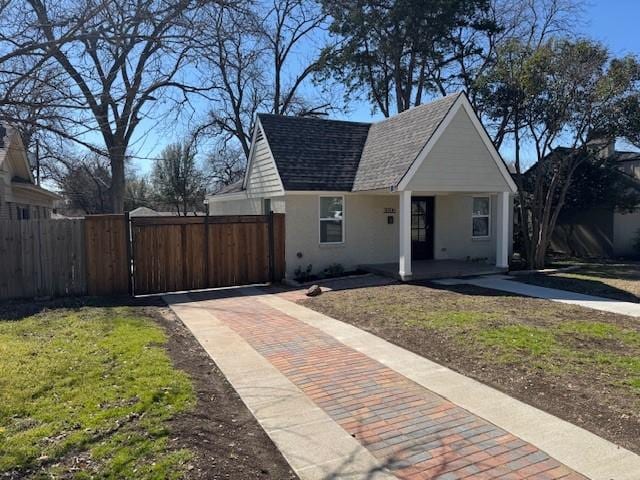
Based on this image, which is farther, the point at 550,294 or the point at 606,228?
the point at 606,228

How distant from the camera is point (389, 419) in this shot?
452 centimetres

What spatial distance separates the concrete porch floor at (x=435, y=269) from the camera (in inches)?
528

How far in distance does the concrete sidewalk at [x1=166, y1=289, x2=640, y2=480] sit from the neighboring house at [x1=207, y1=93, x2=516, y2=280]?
6924mm

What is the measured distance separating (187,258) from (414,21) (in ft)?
57.0

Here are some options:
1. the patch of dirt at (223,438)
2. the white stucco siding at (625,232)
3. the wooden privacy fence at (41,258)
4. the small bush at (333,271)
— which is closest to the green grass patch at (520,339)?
the patch of dirt at (223,438)

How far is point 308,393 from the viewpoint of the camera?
17.1ft

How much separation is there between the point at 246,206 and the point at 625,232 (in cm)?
1633

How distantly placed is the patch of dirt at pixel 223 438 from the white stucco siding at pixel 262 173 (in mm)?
9333

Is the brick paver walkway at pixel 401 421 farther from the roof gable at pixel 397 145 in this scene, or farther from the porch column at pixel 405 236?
the roof gable at pixel 397 145

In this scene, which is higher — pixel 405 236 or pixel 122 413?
pixel 405 236

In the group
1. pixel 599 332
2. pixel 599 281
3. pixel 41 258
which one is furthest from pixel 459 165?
pixel 41 258

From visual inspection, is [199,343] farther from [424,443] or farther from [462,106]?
[462,106]

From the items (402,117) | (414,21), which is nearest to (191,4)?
(402,117)

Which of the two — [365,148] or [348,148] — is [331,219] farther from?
[365,148]
